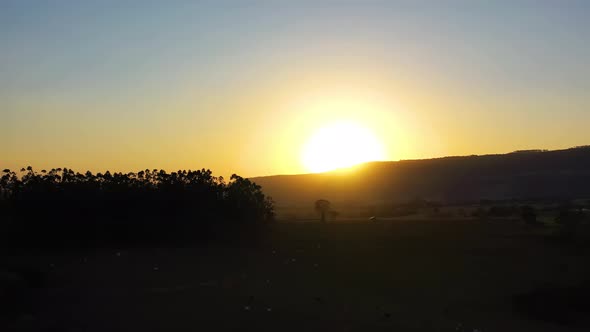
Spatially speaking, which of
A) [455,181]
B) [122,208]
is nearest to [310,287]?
[122,208]

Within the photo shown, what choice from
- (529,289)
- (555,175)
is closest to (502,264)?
(529,289)

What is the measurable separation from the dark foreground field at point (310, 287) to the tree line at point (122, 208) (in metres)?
2.29

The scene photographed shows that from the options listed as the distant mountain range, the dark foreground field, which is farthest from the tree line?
A: the distant mountain range

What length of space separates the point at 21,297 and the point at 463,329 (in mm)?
15642

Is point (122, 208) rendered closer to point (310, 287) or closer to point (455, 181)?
point (310, 287)

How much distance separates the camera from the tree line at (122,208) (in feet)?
105

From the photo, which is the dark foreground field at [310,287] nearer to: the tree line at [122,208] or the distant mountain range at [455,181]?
the tree line at [122,208]

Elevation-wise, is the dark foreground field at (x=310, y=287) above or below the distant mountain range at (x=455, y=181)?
below

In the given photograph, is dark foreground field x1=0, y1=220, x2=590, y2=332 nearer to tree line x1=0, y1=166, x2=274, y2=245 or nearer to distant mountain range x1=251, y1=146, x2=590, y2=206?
tree line x1=0, y1=166, x2=274, y2=245

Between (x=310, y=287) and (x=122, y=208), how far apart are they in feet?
45.5

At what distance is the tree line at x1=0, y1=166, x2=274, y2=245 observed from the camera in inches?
1258

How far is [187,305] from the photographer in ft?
68.6

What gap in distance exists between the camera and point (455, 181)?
145 m

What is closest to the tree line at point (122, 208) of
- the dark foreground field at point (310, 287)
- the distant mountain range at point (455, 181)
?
the dark foreground field at point (310, 287)
